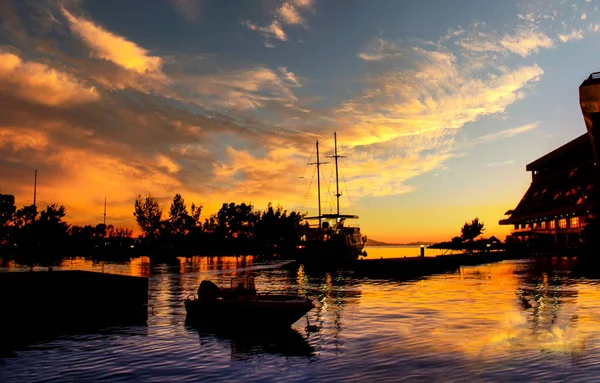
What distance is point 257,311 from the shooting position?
31156 mm

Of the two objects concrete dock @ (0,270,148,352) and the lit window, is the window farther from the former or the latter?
concrete dock @ (0,270,148,352)

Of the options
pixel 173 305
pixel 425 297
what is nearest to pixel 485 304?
pixel 425 297

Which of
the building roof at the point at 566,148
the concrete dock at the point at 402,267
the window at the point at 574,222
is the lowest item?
the concrete dock at the point at 402,267

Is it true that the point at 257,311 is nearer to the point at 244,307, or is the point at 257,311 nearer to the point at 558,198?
the point at 244,307

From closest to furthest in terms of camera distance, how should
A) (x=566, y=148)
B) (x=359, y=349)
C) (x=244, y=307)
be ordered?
(x=359, y=349)
(x=244, y=307)
(x=566, y=148)

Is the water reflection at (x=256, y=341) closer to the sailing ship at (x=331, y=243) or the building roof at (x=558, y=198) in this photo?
the sailing ship at (x=331, y=243)

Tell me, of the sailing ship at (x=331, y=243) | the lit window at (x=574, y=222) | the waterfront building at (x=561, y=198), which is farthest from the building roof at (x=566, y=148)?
the sailing ship at (x=331, y=243)

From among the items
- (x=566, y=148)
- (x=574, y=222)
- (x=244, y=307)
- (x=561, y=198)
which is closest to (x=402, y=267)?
(x=244, y=307)

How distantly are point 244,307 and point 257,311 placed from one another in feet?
3.00

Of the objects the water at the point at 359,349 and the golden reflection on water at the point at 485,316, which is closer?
the water at the point at 359,349

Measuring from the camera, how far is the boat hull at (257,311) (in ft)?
101

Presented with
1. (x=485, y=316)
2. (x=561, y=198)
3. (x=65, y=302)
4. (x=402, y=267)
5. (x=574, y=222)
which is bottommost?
(x=485, y=316)

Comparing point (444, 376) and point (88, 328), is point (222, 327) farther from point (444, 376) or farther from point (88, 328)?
point (444, 376)

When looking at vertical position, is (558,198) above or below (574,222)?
above
